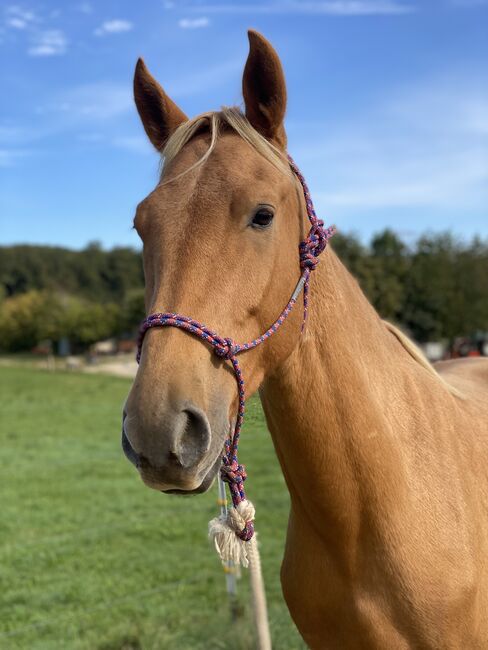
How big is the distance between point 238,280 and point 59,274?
3184 inches

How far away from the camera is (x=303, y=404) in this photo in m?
1.89

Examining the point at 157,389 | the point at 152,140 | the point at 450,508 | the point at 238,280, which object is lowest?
the point at 450,508

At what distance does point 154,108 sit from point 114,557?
5427mm

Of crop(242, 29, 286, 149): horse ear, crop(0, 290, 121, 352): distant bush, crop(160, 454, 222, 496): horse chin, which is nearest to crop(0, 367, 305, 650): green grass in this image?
crop(160, 454, 222, 496): horse chin

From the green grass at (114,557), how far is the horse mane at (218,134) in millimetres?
786

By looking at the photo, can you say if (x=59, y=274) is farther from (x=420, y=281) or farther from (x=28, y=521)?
(x=28, y=521)

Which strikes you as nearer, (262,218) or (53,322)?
(262,218)

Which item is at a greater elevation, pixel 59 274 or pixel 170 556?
pixel 59 274

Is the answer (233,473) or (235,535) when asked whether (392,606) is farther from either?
(233,473)

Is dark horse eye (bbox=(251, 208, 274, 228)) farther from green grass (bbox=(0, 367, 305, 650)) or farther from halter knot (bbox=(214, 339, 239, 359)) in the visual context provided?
green grass (bbox=(0, 367, 305, 650))

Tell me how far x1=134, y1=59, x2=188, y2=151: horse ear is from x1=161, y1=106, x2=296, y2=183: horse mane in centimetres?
20

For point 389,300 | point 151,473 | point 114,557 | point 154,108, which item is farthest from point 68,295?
point 151,473

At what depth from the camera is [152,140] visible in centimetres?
215

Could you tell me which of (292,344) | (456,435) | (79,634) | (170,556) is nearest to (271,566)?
(170,556)
